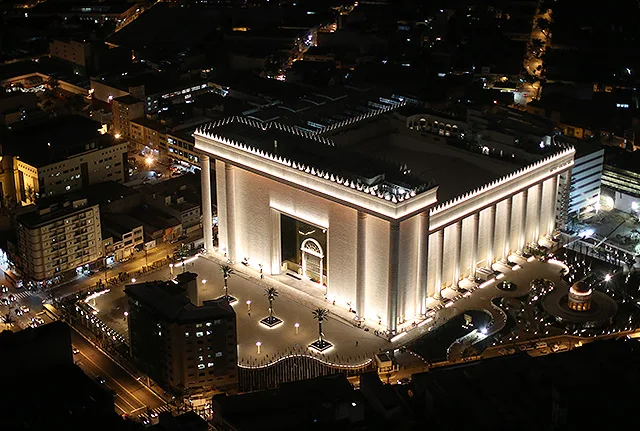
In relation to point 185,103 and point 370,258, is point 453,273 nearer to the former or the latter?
point 370,258

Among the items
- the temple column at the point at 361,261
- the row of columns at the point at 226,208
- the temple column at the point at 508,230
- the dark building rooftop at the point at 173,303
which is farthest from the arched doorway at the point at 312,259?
the temple column at the point at 508,230

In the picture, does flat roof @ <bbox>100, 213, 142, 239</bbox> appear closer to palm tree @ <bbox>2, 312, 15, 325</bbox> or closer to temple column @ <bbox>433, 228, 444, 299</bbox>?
palm tree @ <bbox>2, 312, 15, 325</bbox>

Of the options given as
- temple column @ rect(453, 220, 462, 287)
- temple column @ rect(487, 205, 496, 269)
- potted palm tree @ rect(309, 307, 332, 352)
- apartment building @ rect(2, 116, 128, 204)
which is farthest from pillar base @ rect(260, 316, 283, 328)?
apartment building @ rect(2, 116, 128, 204)

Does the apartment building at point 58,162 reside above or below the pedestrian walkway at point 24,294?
above

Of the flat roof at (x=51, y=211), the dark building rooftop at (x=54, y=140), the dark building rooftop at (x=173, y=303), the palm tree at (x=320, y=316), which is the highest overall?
the dark building rooftop at (x=54, y=140)

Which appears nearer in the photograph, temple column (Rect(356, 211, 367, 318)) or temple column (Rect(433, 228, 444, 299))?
temple column (Rect(356, 211, 367, 318))

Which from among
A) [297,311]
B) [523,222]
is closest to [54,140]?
[297,311]

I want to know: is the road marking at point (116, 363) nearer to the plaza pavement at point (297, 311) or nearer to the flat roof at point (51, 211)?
the plaza pavement at point (297, 311)
